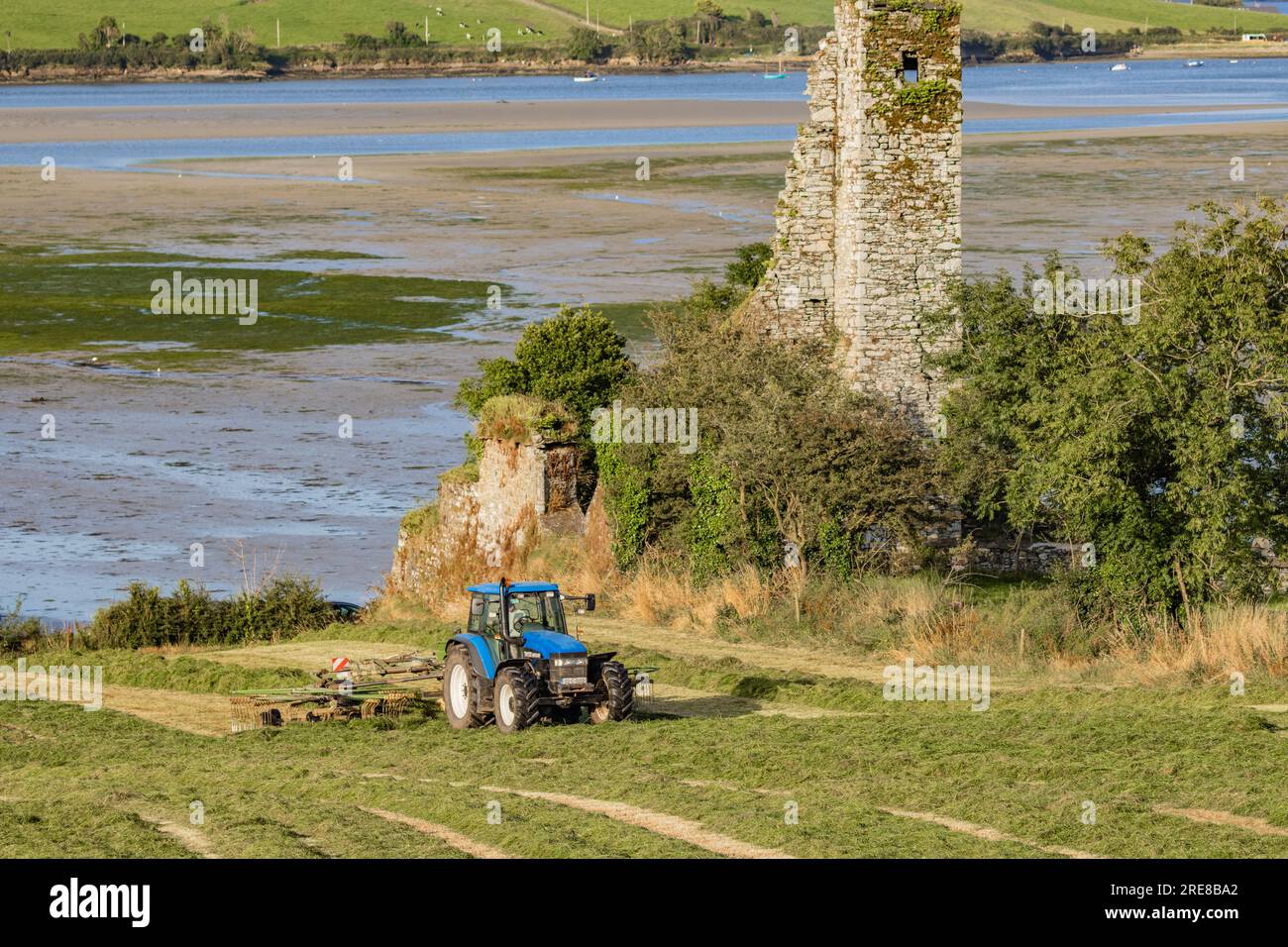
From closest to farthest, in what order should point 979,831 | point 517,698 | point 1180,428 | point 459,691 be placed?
1. point 979,831
2. point 517,698
3. point 459,691
4. point 1180,428

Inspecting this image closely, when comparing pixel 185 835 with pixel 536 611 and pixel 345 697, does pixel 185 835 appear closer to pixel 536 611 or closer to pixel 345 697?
pixel 536 611

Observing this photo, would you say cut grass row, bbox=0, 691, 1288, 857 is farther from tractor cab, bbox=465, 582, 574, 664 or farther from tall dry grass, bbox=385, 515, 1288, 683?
tall dry grass, bbox=385, 515, 1288, 683

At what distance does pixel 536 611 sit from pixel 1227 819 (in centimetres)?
792

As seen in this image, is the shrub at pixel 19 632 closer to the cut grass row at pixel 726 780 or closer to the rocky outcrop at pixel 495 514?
the rocky outcrop at pixel 495 514

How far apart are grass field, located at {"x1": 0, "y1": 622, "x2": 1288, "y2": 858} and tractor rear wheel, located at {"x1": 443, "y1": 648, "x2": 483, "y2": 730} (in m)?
0.24

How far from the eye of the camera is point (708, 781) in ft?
58.4

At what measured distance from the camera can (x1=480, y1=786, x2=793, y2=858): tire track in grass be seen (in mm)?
14930

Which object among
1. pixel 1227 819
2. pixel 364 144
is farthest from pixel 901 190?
pixel 364 144

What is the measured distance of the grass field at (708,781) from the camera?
1520cm

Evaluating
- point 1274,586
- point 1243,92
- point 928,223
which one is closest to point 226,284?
point 928,223

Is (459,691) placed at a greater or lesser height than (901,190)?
lesser

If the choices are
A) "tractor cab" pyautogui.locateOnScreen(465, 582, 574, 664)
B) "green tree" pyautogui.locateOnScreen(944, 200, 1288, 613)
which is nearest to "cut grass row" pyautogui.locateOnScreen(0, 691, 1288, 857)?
"tractor cab" pyautogui.locateOnScreen(465, 582, 574, 664)

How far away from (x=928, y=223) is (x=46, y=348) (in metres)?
35.0
